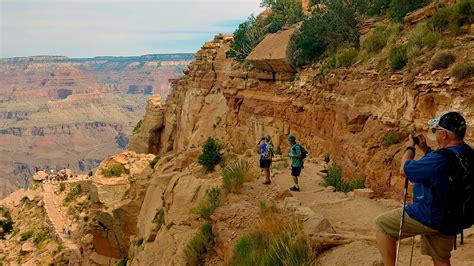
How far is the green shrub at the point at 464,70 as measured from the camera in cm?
886

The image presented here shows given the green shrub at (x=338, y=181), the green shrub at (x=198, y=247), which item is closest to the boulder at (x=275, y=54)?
the green shrub at (x=338, y=181)

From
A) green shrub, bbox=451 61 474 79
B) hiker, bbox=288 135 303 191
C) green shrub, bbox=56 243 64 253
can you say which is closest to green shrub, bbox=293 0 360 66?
hiker, bbox=288 135 303 191

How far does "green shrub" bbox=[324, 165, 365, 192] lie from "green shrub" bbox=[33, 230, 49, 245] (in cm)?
2611

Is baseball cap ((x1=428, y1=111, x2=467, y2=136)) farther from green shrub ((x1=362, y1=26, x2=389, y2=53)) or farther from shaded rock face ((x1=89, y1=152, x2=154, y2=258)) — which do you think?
shaded rock face ((x1=89, y1=152, x2=154, y2=258))

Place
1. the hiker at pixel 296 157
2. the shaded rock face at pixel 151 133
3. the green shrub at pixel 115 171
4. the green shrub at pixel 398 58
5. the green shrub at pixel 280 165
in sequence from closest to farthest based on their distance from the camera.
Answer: the hiker at pixel 296 157 → the green shrub at pixel 398 58 → the green shrub at pixel 280 165 → the green shrub at pixel 115 171 → the shaded rock face at pixel 151 133

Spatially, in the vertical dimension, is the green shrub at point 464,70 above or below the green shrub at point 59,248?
above

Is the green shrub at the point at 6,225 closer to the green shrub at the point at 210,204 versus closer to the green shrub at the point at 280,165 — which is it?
the green shrub at the point at 280,165

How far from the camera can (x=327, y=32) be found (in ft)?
60.3

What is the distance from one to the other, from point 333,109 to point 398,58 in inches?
153

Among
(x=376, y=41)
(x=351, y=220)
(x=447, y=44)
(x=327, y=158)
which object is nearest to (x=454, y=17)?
(x=447, y=44)

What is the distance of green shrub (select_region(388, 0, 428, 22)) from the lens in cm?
1395

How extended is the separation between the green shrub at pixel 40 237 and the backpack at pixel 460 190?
32690mm

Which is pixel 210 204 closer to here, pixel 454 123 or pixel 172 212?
pixel 172 212

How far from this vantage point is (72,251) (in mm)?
27234
